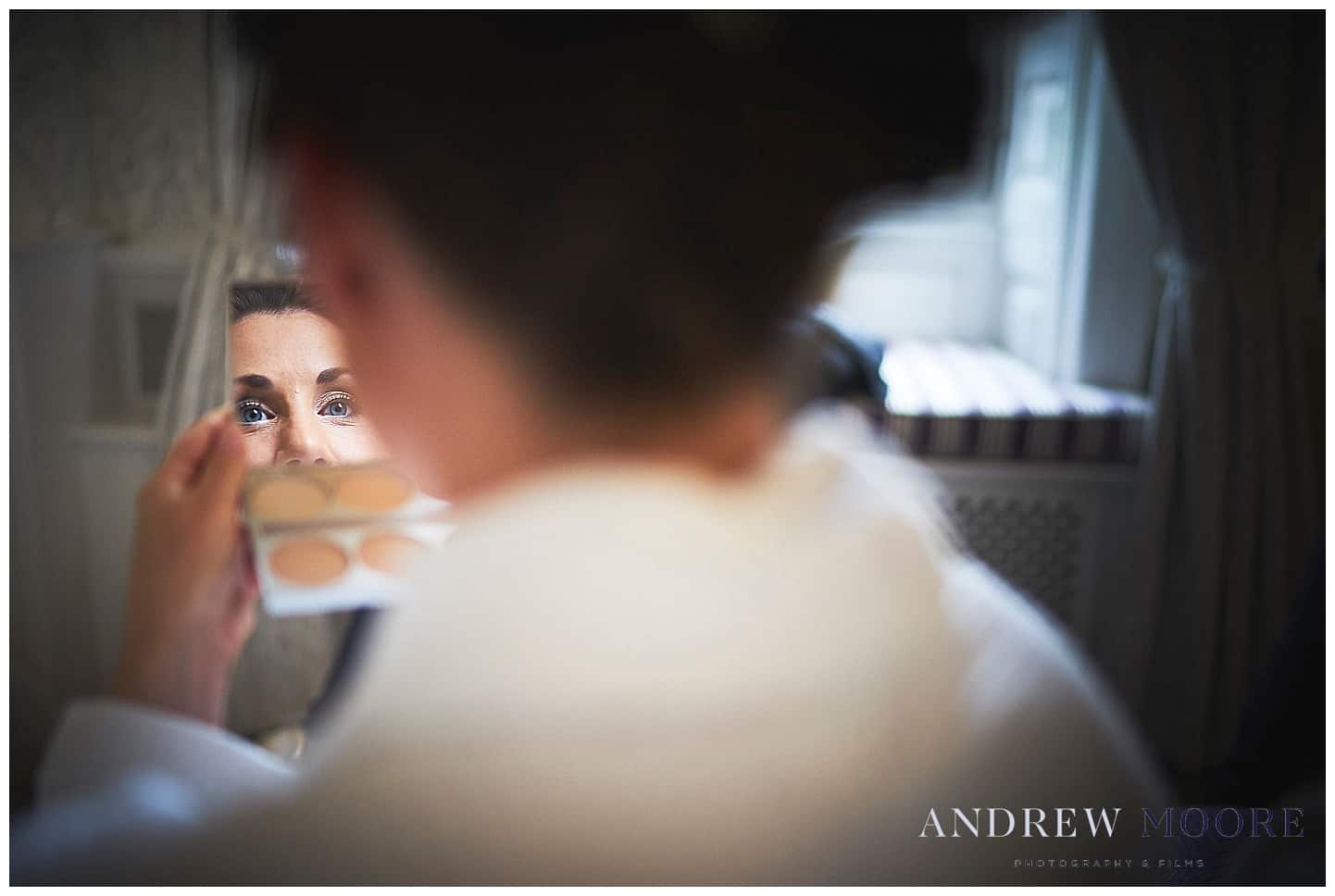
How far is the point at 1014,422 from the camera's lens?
4.57ft

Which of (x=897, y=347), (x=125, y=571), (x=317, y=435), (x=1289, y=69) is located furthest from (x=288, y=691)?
(x=1289, y=69)

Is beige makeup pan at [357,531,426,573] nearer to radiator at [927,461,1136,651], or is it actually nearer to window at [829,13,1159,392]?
window at [829,13,1159,392]

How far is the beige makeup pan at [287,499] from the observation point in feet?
2.16

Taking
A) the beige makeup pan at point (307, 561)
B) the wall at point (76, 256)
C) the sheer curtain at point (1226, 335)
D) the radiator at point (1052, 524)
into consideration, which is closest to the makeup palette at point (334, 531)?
the beige makeup pan at point (307, 561)

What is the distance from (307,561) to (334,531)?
49 mm

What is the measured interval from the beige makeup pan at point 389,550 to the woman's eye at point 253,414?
0.13 meters

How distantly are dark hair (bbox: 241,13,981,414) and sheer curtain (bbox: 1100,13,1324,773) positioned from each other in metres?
1.13

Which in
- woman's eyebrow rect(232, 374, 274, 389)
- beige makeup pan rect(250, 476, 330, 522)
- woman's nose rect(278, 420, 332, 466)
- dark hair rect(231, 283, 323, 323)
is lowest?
beige makeup pan rect(250, 476, 330, 522)

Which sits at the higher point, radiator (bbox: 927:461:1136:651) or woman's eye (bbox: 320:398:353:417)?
woman's eye (bbox: 320:398:353:417)

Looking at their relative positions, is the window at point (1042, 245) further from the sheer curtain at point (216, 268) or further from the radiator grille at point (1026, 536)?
the sheer curtain at point (216, 268)

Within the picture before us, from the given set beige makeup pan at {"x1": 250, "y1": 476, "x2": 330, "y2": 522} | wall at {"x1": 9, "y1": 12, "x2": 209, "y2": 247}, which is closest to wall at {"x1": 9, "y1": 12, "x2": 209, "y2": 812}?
wall at {"x1": 9, "y1": 12, "x2": 209, "y2": 247}

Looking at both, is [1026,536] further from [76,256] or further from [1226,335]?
[76,256]

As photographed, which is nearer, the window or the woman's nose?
the woman's nose

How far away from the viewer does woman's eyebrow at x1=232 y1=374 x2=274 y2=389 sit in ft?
2.46
